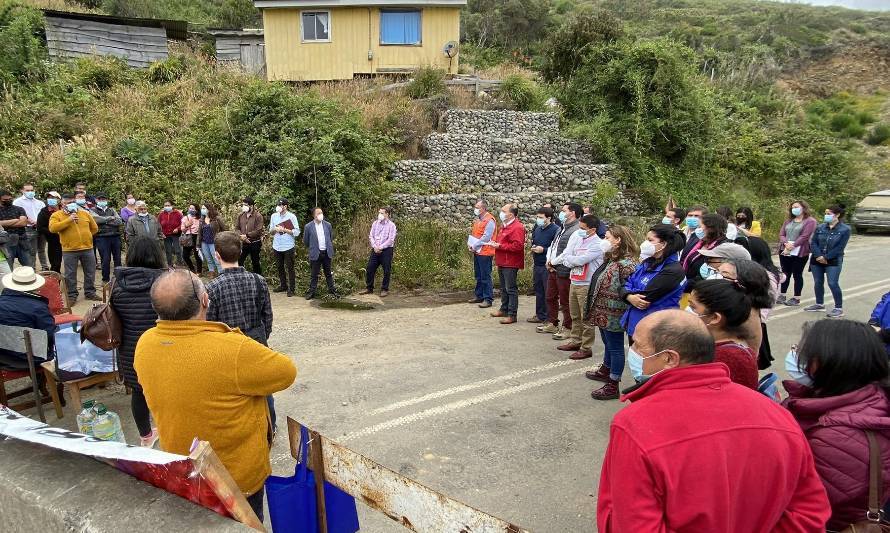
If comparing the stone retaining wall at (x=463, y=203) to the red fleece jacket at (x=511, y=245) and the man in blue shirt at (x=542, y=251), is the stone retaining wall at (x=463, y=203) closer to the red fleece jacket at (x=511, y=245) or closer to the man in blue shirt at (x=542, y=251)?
the red fleece jacket at (x=511, y=245)

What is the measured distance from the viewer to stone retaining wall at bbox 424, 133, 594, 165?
16.1m

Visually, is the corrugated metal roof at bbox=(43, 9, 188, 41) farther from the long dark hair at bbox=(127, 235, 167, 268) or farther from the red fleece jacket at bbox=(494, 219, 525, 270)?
the long dark hair at bbox=(127, 235, 167, 268)

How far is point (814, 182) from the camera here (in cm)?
1905

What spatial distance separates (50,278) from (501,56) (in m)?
26.1

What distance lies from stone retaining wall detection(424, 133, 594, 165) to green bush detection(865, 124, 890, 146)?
1728 cm

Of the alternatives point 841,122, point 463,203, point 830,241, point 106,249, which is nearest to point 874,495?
point 830,241

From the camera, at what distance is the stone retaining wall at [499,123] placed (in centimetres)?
1720

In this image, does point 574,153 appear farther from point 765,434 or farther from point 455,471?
point 765,434

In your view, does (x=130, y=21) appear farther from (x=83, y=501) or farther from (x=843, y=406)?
(x=843, y=406)

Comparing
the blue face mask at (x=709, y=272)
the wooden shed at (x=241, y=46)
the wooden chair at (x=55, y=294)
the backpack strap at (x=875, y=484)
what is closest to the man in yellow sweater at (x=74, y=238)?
the wooden chair at (x=55, y=294)

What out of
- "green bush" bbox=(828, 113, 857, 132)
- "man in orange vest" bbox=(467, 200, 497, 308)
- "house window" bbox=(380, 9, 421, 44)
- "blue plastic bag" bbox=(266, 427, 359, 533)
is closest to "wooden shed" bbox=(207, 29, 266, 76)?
"house window" bbox=(380, 9, 421, 44)

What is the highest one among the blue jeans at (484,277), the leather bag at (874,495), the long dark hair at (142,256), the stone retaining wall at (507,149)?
the stone retaining wall at (507,149)

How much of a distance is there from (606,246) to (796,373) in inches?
132

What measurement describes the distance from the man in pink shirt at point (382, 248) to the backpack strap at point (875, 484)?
27.3 ft
